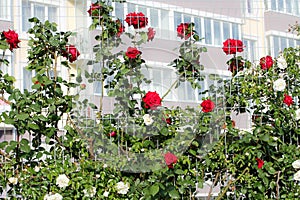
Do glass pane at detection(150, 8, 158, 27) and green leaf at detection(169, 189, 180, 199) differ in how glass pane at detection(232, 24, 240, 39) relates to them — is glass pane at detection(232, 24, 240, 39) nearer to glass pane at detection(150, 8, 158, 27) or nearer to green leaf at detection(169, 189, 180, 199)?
glass pane at detection(150, 8, 158, 27)

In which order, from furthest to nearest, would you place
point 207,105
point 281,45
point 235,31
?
point 281,45
point 235,31
point 207,105

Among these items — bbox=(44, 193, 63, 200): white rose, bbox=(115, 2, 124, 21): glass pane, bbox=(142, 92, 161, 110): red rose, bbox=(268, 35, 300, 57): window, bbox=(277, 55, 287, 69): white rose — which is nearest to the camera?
bbox=(44, 193, 63, 200): white rose

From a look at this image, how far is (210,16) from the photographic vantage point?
3.35 metres

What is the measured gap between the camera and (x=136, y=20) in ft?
9.41

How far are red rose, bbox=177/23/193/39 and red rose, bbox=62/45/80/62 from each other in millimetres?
486

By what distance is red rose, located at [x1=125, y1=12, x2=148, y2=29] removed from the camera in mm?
2867

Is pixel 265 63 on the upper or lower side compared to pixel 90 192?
upper

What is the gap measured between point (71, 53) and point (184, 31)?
1.76ft

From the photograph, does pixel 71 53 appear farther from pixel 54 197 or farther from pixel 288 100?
pixel 288 100

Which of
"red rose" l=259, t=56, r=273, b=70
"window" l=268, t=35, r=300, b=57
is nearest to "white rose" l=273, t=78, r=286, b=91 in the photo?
"red rose" l=259, t=56, r=273, b=70

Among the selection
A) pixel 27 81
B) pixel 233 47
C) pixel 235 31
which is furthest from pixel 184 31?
pixel 235 31

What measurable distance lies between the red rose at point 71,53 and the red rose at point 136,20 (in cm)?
27

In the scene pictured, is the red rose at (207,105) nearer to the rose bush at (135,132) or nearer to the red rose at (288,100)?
the rose bush at (135,132)

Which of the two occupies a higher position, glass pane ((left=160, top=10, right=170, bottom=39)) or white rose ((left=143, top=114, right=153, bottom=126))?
glass pane ((left=160, top=10, right=170, bottom=39))
